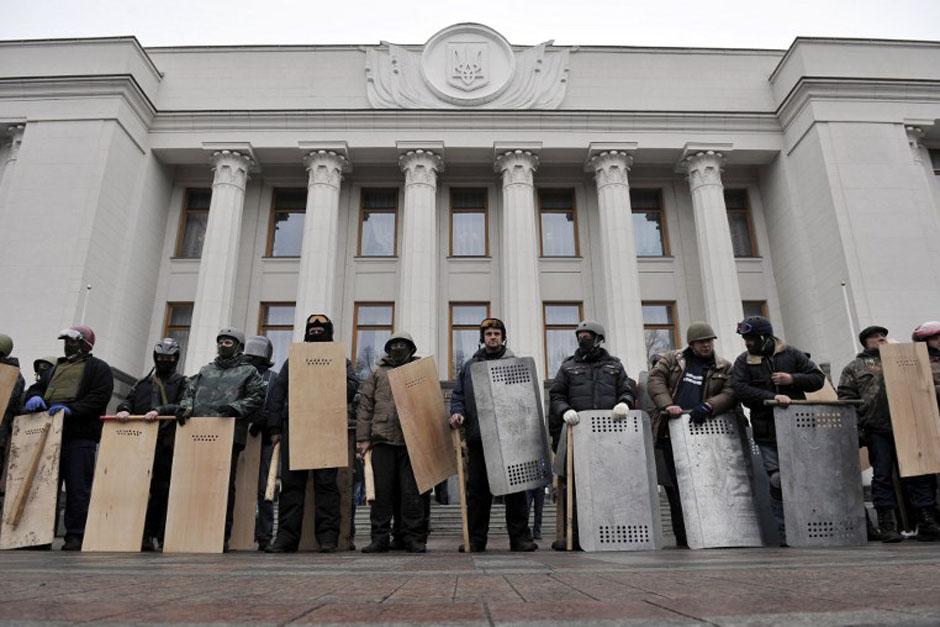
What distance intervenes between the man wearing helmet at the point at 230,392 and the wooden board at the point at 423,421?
138cm

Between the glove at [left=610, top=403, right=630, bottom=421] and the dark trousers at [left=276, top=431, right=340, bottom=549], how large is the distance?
7.96 feet

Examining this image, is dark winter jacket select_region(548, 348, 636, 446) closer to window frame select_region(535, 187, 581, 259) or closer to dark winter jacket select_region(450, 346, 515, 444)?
dark winter jacket select_region(450, 346, 515, 444)

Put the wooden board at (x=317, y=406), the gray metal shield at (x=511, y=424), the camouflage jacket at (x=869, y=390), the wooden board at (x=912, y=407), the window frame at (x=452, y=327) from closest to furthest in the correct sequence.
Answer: the gray metal shield at (x=511, y=424), the wooden board at (x=317, y=406), the wooden board at (x=912, y=407), the camouflage jacket at (x=869, y=390), the window frame at (x=452, y=327)

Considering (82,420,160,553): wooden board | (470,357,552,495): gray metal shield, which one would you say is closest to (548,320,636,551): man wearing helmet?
(470,357,552,495): gray metal shield

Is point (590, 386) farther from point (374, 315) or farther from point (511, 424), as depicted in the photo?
point (374, 315)

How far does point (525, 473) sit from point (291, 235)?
15.1 metres

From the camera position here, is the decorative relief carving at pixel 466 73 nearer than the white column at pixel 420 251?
No

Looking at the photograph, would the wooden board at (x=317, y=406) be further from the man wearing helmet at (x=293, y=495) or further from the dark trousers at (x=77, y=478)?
the dark trousers at (x=77, y=478)

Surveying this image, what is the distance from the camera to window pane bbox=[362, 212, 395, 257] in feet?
58.3

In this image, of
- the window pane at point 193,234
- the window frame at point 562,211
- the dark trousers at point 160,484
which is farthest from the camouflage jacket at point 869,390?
the window pane at point 193,234

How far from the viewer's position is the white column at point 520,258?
15039 millimetres

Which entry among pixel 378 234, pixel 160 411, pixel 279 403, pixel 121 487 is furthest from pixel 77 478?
pixel 378 234

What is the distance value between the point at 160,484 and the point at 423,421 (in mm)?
2502

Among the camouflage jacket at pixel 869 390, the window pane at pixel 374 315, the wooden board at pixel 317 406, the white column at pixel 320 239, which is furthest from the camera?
→ the window pane at pixel 374 315
